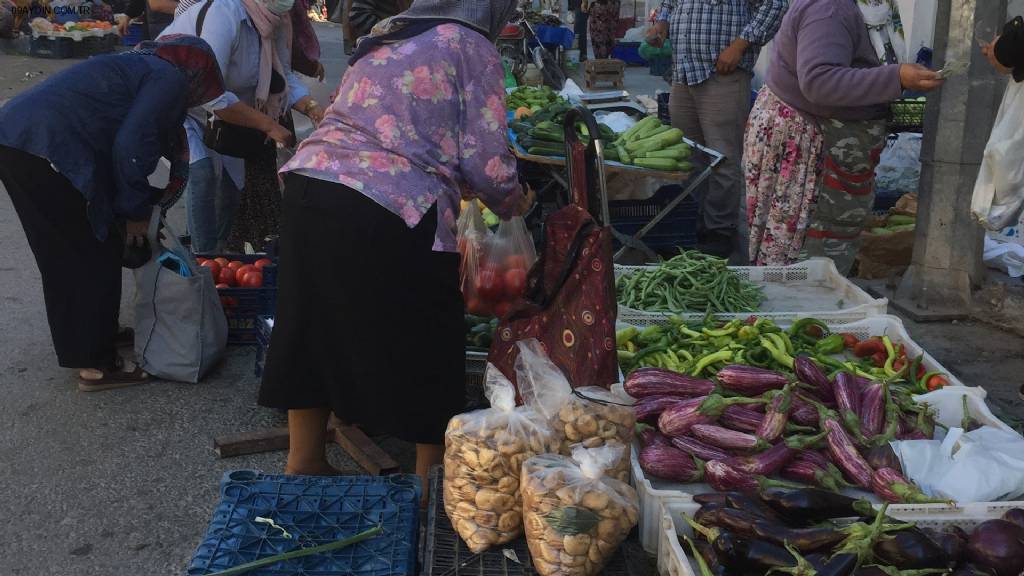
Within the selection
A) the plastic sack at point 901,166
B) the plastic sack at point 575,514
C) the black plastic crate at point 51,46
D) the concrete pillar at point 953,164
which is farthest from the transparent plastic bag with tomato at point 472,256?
the black plastic crate at point 51,46

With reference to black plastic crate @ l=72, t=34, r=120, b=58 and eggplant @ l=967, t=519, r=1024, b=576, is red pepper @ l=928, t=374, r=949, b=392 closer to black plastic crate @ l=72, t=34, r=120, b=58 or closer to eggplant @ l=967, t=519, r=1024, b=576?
eggplant @ l=967, t=519, r=1024, b=576

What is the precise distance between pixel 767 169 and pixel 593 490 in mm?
3343

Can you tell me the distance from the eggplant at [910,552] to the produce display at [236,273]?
12.8ft

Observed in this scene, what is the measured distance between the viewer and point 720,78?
7.12 meters

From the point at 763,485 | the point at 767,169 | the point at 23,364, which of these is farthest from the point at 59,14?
the point at 763,485

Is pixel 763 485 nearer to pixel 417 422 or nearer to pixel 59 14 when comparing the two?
pixel 417 422

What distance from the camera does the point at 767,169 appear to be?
525cm

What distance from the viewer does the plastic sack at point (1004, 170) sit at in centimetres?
452

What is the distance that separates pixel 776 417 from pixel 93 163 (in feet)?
10.7

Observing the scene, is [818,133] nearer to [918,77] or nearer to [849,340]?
[918,77]

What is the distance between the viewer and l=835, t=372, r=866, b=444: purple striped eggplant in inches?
117

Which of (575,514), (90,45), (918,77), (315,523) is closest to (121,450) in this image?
(315,523)

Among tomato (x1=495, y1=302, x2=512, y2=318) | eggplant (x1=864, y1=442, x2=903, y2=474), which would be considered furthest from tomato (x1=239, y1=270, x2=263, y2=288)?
eggplant (x1=864, y1=442, x2=903, y2=474)

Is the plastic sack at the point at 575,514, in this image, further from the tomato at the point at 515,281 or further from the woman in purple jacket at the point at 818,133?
the woman in purple jacket at the point at 818,133
